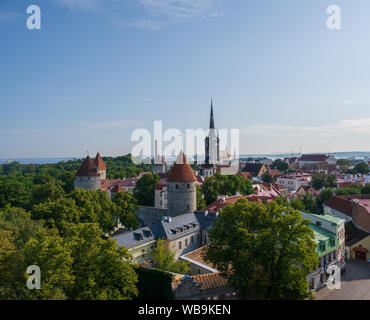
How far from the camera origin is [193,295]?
18.4 meters

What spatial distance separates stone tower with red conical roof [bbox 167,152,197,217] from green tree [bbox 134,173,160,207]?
9.17m

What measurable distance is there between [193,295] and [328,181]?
56.9m

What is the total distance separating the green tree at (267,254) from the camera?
54.4 ft

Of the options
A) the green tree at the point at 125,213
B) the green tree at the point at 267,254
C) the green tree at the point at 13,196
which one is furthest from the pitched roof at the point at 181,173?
the green tree at the point at 13,196

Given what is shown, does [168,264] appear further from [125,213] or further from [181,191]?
[181,191]

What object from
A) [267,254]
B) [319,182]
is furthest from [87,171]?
[319,182]

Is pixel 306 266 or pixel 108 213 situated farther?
pixel 108 213

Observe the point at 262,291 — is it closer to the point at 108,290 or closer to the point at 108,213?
the point at 108,290

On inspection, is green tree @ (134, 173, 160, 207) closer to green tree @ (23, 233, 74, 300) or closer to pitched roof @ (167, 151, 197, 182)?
pitched roof @ (167, 151, 197, 182)

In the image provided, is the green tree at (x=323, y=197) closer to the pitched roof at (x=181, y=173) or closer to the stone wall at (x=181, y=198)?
the stone wall at (x=181, y=198)

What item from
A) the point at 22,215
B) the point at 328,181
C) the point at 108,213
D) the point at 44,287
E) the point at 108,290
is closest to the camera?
the point at 44,287

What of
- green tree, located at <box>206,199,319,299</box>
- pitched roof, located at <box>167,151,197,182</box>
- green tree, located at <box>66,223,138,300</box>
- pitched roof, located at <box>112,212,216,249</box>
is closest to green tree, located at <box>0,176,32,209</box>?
pitched roof, located at <box>167,151,197,182</box>

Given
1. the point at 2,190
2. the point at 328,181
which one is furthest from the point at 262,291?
the point at 328,181

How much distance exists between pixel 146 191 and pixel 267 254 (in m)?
31.1
